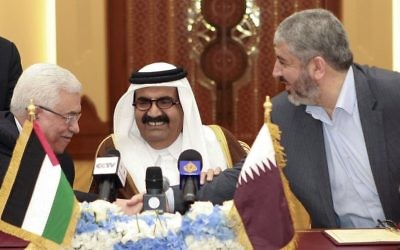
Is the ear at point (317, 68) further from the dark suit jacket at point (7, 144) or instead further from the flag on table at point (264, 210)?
the dark suit jacket at point (7, 144)

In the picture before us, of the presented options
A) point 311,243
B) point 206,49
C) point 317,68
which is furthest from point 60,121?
point 206,49

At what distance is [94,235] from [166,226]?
0.75 ft

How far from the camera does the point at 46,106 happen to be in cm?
333

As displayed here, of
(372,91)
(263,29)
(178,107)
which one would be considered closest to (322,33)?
(372,91)

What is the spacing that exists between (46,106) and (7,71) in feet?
4.15

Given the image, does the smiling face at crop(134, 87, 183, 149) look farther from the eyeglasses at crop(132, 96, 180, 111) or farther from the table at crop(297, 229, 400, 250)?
the table at crop(297, 229, 400, 250)

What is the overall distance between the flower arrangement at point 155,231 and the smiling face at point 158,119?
1.40 meters

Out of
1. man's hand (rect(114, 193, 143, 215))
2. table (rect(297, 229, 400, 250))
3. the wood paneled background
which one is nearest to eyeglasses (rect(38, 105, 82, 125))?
man's hand (rect(114, 193, 143, 215))

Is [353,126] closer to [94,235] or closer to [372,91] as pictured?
[372,91]

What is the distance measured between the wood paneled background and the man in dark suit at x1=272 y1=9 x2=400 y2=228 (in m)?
4.28

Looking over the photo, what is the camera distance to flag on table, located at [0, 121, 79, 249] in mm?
2281

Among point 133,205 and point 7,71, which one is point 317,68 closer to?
point 133,205

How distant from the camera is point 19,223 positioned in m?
2.29

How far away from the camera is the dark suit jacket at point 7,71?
441 centimetres
